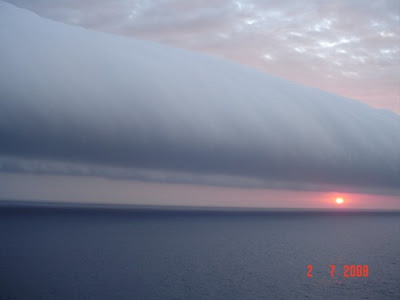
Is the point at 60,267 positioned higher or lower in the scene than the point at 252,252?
lower

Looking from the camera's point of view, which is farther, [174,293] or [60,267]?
[60,267]

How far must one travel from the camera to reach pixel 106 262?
2569 inches

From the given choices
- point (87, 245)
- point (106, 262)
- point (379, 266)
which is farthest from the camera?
point (87, 245)

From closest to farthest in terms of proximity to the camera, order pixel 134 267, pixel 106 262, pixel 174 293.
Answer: pixel 174 293 < pixel 134 267 < pixel 106 262

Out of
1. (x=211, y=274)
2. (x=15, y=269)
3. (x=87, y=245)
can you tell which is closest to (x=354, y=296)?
(x=211, y=274)

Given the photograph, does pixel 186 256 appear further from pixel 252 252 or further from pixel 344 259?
pixel 344 259

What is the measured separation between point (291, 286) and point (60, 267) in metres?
34.7
